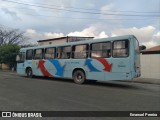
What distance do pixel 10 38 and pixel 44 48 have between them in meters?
48.2

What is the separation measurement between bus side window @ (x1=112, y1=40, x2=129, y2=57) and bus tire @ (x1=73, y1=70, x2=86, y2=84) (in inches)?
113

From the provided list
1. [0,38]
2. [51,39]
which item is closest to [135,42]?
[51,39]

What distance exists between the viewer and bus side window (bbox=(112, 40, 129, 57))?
13664mm

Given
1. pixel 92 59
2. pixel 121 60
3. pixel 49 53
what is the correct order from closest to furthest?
pixel 121 60
pixel 92 59
pixel 49 53

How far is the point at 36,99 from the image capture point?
9.38 meters

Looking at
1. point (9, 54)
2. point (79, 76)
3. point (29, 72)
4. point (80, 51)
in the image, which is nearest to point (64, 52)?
point (80, 51)

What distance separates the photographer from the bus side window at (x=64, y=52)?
17156 millimetres

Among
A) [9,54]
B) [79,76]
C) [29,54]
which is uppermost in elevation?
[9,54]

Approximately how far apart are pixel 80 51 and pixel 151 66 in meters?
10.2

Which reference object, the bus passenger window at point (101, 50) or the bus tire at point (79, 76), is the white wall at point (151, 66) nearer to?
the bus passenger window at point (101, 50)

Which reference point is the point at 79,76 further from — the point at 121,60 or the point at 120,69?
the point at 121,60

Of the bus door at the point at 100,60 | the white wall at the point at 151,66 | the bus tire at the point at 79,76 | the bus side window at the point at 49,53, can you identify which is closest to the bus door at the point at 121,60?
the bus door at the point at 100,60

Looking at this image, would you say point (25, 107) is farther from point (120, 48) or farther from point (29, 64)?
point (29, 64)

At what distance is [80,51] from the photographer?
16.4 metres
